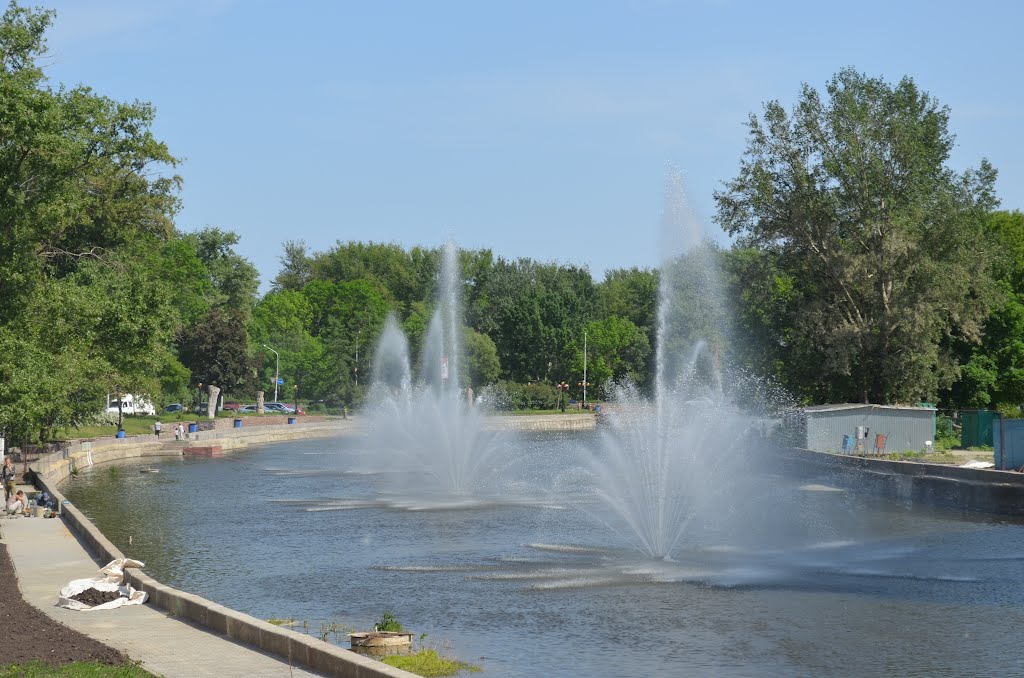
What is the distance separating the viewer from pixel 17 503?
35.0 m

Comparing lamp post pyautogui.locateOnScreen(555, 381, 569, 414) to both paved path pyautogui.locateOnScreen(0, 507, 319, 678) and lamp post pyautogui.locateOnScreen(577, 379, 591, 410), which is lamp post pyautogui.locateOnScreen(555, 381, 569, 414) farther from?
paved path pyautogui.locateOnScreen(0, 507, 319, 678)

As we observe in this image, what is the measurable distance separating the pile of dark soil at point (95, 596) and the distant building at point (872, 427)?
40.2m

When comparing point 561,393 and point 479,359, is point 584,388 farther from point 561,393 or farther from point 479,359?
point 479,359

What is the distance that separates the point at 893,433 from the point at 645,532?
90.8 feet

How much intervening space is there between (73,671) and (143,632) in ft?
10.1

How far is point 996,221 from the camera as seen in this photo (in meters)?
74.9

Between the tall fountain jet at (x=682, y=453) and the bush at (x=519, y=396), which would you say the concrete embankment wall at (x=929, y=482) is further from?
the bush at (x=519, y=396)

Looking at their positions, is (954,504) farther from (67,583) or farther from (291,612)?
(67,583)

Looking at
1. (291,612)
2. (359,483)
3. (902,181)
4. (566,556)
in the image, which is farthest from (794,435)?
(291,612)

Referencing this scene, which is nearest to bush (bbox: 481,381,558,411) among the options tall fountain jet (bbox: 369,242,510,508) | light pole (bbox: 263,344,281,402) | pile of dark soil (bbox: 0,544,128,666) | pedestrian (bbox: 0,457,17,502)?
light pole (bbox: 263,344,281,402)

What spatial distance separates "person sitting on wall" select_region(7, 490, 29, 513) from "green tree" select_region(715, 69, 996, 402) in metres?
40.2

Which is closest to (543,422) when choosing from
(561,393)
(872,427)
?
(561,393)

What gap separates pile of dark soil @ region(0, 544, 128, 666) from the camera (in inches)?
610

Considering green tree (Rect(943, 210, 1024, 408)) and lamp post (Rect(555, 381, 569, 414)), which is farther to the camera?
lamp post (Rect(555, 381, 569, 414))
